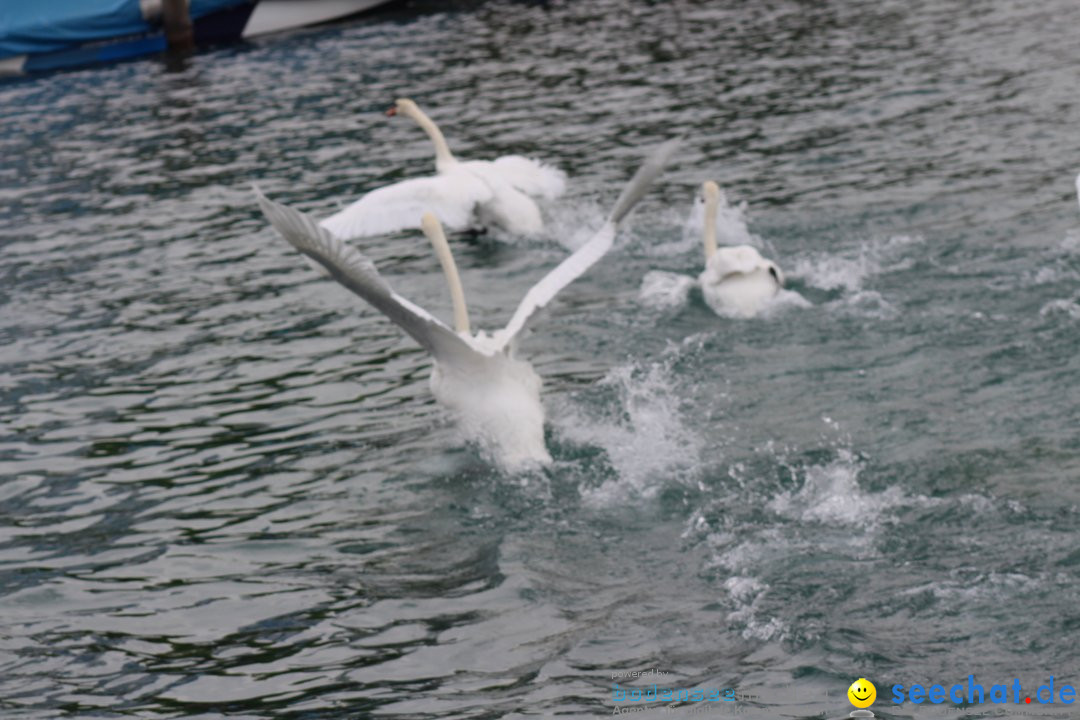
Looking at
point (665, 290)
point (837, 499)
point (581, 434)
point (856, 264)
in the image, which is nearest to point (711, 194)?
point (665, 290)

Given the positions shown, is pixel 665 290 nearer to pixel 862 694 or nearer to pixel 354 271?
pixel 354 271

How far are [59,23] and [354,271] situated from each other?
22208 millimetres

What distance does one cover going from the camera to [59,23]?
27.6m

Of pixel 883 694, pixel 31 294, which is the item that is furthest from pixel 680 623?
pixel 31 294

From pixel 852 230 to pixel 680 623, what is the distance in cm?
666

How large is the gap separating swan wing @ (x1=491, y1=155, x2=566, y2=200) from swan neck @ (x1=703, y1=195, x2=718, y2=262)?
2.11 m

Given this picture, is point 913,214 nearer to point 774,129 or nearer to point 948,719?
point 774,129

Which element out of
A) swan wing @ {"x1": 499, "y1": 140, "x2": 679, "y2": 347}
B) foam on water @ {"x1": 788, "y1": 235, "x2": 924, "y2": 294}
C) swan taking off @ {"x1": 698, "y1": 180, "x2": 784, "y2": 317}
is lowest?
foam on water @ {"x1": 788, "y1": 235, "x2": 924, "y2": 294}

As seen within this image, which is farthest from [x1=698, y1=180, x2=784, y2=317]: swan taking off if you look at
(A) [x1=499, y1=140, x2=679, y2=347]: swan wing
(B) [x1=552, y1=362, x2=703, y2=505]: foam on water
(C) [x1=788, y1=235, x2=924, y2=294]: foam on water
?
(A) [x1=499, y1=140, x2=679, y2=347]: swan wing

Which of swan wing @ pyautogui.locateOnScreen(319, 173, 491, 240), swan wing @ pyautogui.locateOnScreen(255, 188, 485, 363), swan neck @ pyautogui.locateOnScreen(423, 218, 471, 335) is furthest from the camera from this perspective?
swan wing @ pyautogui.locateOnScreen(319, 173, 491, 240)

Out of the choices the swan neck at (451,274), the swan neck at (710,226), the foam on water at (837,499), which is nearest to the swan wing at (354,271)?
the swan neck at (451,274)

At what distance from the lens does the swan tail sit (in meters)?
8.85

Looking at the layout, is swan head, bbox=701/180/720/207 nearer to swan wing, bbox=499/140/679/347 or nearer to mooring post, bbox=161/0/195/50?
swan wing, bbox=499/140/679/347

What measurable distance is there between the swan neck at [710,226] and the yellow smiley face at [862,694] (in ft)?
21.1
